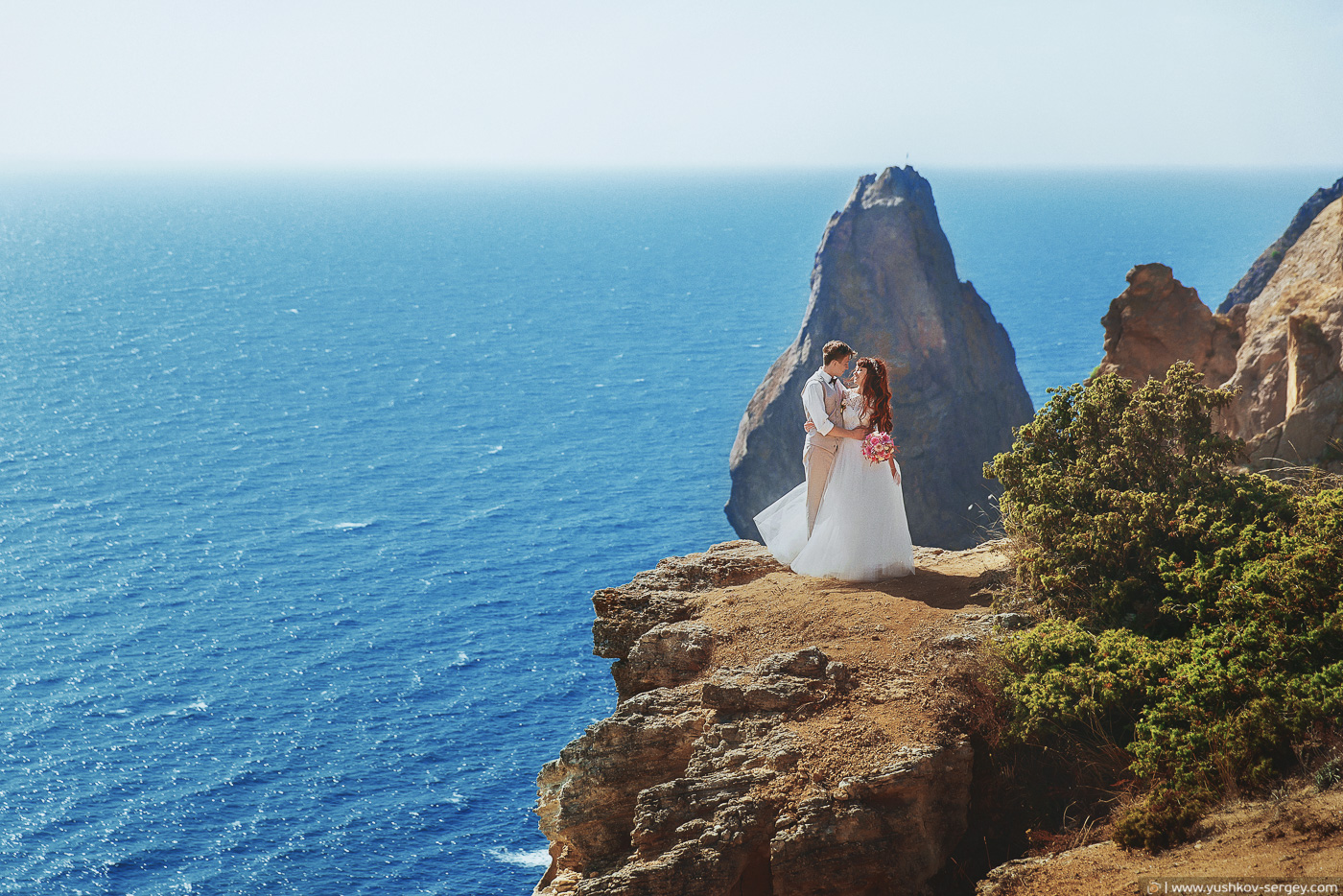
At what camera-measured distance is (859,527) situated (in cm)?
1691

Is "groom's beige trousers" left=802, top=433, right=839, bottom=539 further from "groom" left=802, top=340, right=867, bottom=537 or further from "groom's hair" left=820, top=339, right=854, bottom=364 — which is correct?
"groom's hair" left=820, top=339, right=854, bottom=364

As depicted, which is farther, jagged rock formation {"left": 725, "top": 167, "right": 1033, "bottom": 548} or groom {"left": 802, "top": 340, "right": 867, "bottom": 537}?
jagged rock formation {"left": 725, "top": 167, "right": 1033, "bottom": 548}

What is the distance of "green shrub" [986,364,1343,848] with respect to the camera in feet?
38.0

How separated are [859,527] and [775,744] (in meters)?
4.81

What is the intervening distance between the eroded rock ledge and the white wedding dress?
0.33 m

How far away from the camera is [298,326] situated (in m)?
146

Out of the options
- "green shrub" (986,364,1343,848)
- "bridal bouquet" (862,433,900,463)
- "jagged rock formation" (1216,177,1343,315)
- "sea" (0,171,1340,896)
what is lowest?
"sea" (0,171,1340,896)

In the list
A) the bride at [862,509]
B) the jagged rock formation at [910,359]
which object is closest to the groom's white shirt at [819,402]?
the bride at [862,509]

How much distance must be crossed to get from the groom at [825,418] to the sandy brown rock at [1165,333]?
79.7 feet

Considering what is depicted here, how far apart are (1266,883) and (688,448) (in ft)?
293

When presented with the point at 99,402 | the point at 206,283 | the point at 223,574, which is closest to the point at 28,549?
the point at 223,574

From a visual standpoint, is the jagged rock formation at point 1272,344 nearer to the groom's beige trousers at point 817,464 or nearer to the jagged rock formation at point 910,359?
the groom's beige trousers at point 817,464

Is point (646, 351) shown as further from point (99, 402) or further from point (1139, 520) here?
point (1139, 520)

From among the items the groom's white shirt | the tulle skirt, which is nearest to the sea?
the tulle skirt
